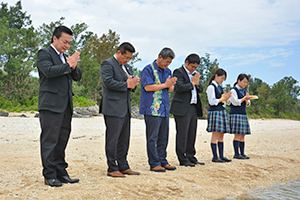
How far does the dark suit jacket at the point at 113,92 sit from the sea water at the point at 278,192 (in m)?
2.11

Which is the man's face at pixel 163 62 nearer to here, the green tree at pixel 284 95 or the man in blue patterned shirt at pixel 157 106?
the man in blue patterned shirt at pixel 157 106

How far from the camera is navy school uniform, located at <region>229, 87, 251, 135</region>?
21.1ft

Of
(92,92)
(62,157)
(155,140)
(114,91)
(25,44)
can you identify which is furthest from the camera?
(92,92)

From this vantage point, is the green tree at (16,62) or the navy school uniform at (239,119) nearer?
the navy school uniform at (239,119)

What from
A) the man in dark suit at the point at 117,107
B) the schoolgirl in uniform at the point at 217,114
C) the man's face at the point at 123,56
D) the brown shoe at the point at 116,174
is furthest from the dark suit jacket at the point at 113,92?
the schoolgirl in uniform at the point at 217,114

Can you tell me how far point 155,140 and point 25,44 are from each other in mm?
19704

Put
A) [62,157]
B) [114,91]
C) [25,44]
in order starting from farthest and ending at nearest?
[25,44] → [114,91] → [62,157]

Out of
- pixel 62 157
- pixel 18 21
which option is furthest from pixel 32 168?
pixel 18 21

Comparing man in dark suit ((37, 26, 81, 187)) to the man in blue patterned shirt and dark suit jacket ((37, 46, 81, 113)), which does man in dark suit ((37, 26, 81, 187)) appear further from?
the man in blue patterned shirt

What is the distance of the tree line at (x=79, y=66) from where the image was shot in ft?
67.0

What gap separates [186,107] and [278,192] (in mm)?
1986

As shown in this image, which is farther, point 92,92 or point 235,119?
point 92,92

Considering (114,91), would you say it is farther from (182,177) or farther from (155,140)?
(182,177)

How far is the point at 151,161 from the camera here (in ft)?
15.9
